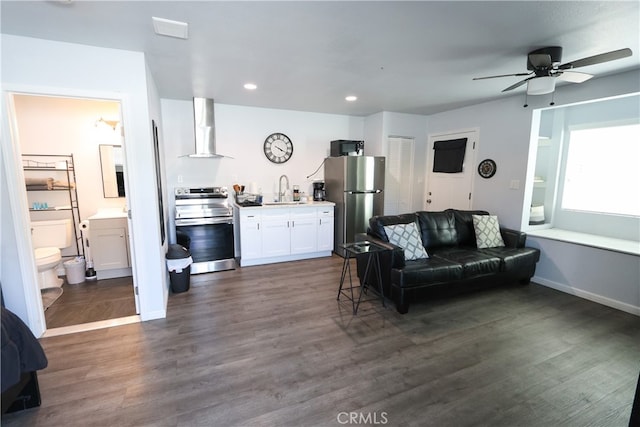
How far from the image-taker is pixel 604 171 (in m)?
3.76

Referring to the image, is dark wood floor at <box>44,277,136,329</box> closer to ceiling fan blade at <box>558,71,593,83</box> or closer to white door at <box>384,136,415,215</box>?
white door at <box>384,136,415,215</box>

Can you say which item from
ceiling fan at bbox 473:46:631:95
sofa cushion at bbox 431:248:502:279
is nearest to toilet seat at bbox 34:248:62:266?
sofa cushion at bbox 431:248:502:279

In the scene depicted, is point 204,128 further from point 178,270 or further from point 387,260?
point 387,260

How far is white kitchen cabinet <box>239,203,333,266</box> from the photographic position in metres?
4.31

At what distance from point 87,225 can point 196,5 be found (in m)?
3.34

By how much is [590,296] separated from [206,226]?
4.91 meters

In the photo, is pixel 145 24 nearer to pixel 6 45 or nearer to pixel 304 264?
pixel 6 45

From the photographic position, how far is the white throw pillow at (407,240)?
3.26 meters

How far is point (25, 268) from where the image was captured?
238cm

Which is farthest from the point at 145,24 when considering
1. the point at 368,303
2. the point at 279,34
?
the point at 368,303

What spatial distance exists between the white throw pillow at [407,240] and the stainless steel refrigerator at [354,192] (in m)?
1.49

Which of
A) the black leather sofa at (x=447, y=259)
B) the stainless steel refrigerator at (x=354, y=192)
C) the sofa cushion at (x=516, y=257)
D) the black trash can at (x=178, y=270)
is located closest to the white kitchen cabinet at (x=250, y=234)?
the black trash can at (x=178, y=270)

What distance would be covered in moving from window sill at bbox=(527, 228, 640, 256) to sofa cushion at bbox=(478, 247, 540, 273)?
31 centimetres

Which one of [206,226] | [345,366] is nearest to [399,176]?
[206,226]
